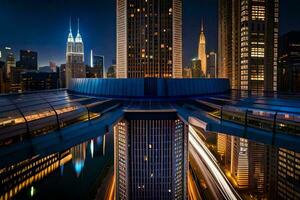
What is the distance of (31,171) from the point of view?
130 ft

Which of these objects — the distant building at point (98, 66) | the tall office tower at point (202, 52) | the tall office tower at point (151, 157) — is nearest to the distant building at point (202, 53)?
the tall office tower at point (202, 52)

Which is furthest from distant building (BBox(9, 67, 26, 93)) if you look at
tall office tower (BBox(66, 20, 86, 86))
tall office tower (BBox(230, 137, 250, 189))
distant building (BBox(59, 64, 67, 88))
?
tall office tower (BBox(230, 137, 250, 189))

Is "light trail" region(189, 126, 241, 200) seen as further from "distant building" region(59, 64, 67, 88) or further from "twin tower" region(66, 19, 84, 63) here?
"twin tower" region(66, 19, 84, 63)

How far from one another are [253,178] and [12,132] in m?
50.9

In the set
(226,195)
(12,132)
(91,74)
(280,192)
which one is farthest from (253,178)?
(91,74)

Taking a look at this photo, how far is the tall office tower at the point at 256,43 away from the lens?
191ft

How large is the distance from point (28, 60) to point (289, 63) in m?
122

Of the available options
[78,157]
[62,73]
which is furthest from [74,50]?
[78,157]

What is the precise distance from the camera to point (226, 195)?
1523 inches

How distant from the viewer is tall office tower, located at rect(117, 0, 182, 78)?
69625 mm

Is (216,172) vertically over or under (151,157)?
under

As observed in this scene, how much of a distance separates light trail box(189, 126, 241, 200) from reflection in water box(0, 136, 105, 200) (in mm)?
25840

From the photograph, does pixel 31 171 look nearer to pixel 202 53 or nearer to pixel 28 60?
pixel 28 60

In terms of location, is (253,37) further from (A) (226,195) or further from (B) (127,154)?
(B) (127,154)
